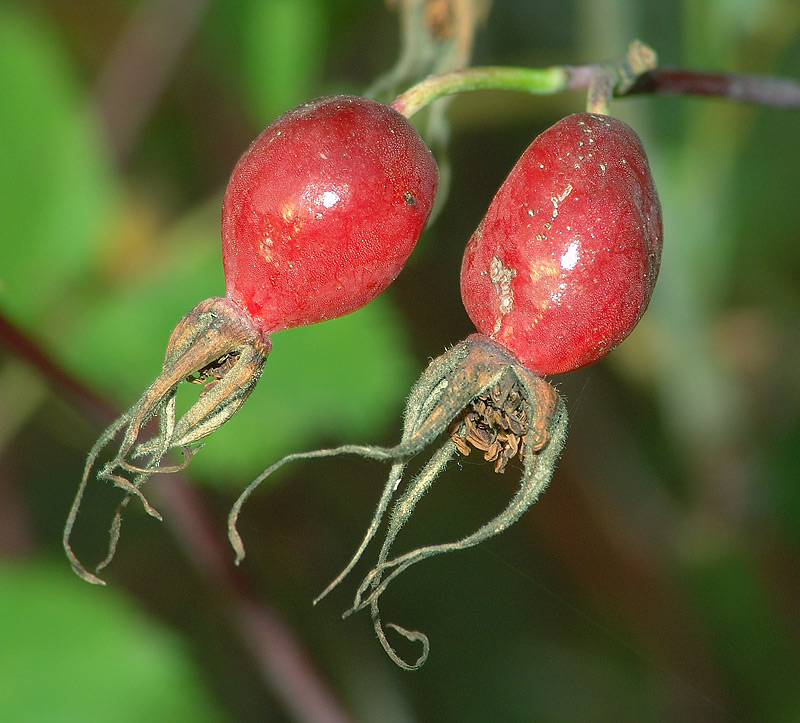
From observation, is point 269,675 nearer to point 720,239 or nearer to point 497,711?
point 497,711

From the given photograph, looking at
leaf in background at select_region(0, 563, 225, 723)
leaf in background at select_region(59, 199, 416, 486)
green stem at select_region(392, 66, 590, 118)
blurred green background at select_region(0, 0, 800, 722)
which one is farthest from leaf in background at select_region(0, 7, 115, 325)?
green stem at select_region(392, 66, 590, 118)

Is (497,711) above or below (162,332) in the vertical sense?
below

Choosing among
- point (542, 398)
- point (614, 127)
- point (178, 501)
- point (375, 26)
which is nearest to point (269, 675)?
point (178, 501)

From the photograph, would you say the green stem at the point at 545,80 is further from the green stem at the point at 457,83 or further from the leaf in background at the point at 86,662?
the leaf in background at the point at 86,662

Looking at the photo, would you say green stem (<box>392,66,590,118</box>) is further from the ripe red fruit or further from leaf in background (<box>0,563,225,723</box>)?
leaf in background (<box>0,563,225,723</box>)

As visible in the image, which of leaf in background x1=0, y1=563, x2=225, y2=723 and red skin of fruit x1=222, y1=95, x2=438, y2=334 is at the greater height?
red skin of fruit x1=222, y1=95, x2=438, y2=334

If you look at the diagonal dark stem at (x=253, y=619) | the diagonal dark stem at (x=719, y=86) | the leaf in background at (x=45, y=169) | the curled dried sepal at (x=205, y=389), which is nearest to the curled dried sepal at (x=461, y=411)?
the curled dried sepal at (x=205, y=389)
